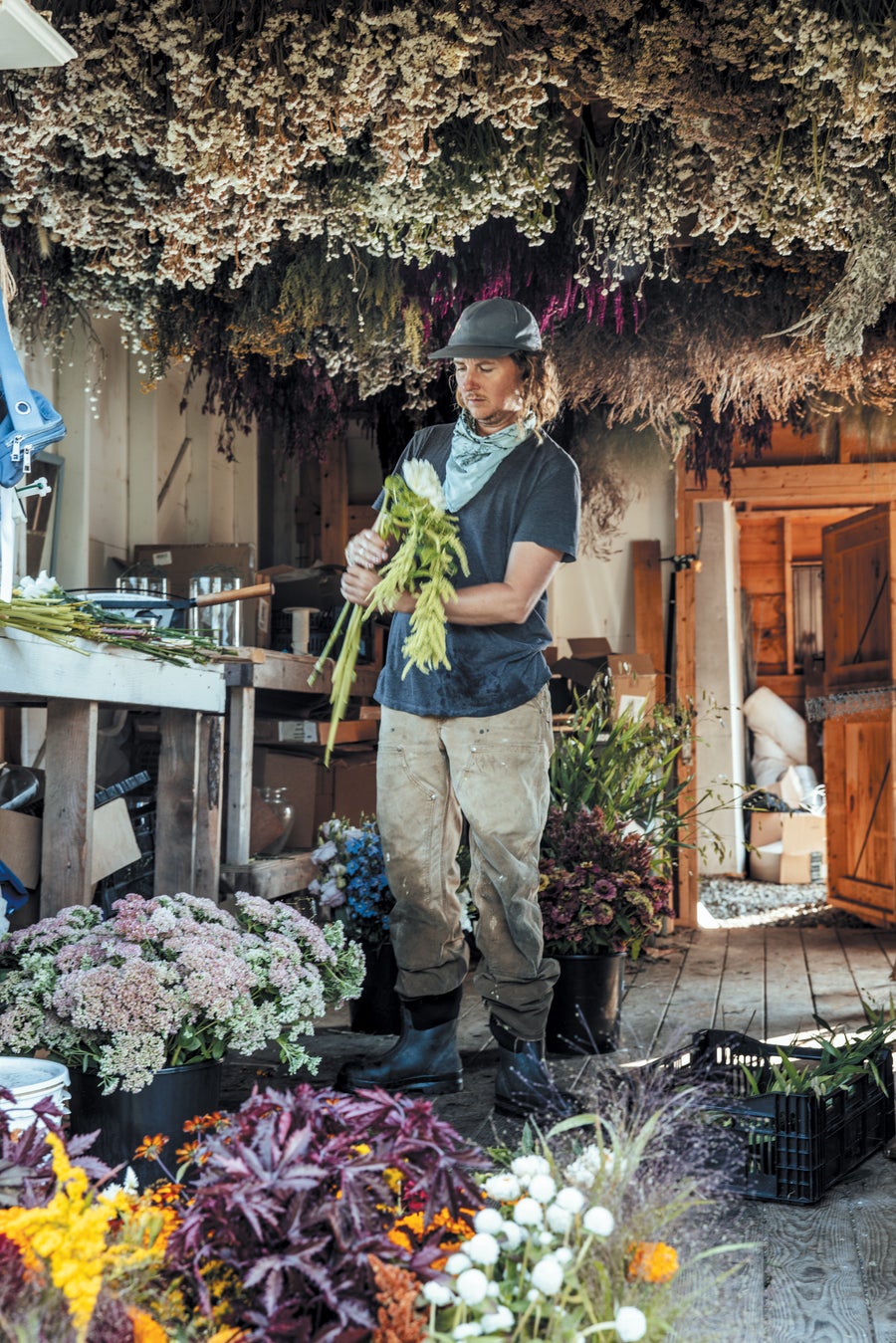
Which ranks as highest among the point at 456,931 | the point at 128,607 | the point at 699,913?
the point at 128,607

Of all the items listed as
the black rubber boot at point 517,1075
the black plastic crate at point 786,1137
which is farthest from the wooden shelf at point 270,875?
the black plastic crate at point 786,1137

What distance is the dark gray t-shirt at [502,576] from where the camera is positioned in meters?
2.95

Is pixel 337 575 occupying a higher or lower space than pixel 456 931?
higher

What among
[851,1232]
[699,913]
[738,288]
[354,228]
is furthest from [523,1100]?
[699,913]

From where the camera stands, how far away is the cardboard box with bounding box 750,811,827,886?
8.91m

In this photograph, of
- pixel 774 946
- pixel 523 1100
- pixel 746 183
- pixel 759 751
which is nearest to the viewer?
pixel 523 1100

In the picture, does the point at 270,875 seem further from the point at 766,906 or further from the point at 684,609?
the point at 766,906

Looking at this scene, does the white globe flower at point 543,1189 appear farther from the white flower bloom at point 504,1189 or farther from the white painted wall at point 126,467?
the white painted wall at point 126,467

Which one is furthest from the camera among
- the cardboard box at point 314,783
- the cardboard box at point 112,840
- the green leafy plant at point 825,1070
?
the cardboard box at point 314,783

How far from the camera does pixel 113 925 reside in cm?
242

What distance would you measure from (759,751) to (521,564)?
7512 mm

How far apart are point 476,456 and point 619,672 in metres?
3.72

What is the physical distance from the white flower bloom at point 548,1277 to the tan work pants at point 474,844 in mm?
1776

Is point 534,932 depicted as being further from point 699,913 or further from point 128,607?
point 699,913
